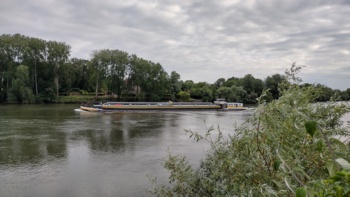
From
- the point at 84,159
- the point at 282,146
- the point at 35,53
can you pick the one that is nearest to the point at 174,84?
the point at 35,53

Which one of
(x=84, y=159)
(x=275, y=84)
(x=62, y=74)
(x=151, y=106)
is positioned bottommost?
(x=84, y=159)

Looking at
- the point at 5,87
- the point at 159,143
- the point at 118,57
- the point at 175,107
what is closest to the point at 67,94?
the point at 5,87

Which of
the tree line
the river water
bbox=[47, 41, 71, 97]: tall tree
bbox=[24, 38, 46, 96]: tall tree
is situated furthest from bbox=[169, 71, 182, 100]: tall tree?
the river water

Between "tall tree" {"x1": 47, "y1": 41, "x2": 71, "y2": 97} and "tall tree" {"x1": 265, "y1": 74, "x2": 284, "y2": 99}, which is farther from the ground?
"tall tree" {"x1": 47, "y1": 41, "x2": 71, "y2": 97}

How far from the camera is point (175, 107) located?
162 feet

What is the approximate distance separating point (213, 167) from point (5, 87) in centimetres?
6587

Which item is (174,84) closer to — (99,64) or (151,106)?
(99,64)

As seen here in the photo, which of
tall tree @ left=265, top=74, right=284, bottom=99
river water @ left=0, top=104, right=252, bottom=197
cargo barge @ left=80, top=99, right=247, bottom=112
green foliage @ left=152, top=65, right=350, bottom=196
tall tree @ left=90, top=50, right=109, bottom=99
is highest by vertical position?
tall tree @ left=90, top=50, right=109, bottom=99

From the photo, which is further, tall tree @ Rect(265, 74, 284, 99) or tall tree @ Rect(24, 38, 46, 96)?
tall tree @ Rect(24, 38, 46, 96)

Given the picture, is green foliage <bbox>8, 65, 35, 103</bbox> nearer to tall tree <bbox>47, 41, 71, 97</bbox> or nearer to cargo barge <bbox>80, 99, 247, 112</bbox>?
tall tree <bbox>47, 41, 71, 97</bbox>

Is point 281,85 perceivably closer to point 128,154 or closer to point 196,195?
point 196,195

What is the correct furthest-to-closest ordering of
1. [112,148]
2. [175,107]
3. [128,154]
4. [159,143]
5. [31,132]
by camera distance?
[175,107]
[31,132]
[159,143]
[112,148]
[128,154]

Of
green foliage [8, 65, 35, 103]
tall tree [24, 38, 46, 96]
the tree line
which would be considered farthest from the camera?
tall tree [24, 38, 46, 96]

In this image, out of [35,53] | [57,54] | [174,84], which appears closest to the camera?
[35,53]
